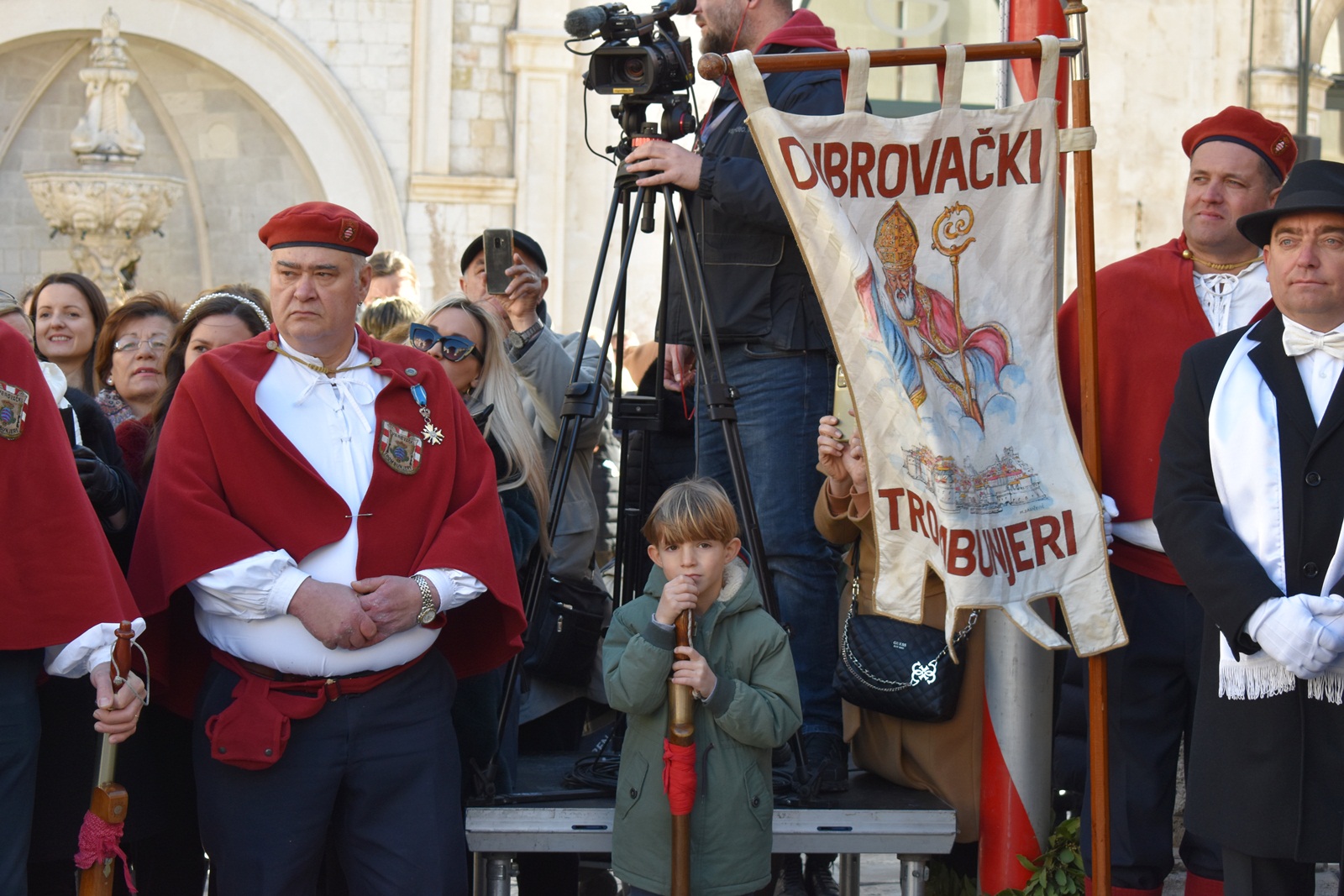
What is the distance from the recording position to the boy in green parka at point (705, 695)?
3318 millimetres

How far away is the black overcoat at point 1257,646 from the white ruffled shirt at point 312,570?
62.0 inches

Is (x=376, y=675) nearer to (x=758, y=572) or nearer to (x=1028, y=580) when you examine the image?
(x=758, y=572)

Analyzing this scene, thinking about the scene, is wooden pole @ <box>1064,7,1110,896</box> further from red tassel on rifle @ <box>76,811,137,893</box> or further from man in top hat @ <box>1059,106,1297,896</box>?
red tassel on rifle @ <box>76,811,137,893</box>

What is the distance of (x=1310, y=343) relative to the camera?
313 centimetres

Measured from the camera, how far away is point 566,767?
4078mm

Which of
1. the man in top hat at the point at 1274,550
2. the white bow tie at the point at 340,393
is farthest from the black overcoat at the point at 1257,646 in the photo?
the white bow tie at the point at 340,393

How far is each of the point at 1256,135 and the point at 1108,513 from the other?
1008 millimetres

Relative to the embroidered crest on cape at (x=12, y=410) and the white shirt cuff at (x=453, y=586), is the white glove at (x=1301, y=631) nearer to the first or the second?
the white shirt cuff at (x=453, y=586)

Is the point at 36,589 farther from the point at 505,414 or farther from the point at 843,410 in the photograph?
the point at 843,410

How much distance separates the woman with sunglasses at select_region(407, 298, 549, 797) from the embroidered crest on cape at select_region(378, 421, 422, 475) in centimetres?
42

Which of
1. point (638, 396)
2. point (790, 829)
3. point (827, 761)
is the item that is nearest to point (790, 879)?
point (827, 761)

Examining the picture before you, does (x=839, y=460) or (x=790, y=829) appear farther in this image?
(x=839, y=460)

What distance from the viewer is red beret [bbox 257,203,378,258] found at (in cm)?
344

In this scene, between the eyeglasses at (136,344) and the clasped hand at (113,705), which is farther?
the eyeglasses at (136,344)
